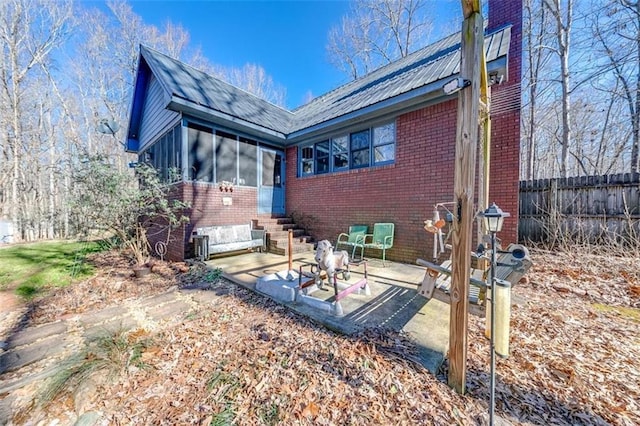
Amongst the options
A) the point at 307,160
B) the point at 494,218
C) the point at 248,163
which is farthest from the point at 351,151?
the point at 494,218

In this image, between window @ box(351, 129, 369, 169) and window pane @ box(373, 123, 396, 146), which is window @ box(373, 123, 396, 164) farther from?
window @ box(351, 129, 369, 169)

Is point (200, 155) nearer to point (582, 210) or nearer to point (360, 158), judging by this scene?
point (360, 158)

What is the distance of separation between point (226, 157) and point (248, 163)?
76 centimetres

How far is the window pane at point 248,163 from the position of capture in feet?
25.2

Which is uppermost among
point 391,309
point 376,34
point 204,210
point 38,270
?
point 376,34

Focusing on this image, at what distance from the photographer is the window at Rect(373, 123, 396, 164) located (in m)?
6.36

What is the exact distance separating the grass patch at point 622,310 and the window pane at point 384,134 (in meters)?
4.82

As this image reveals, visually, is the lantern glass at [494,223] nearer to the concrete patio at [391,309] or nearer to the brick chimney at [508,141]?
the concrete patio at [391,309]

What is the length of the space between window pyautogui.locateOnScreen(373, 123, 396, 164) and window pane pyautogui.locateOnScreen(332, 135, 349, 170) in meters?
0.95

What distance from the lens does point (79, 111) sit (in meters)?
15.9

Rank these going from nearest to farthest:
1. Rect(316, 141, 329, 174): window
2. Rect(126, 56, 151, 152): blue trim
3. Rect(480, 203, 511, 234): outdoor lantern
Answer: Rect(480, 203, 511, 234): outdoor lantern, Rect(316, 141, 329, 174): window, Rect(126, 56, 151, 152): blue trim

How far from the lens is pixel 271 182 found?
337 inches

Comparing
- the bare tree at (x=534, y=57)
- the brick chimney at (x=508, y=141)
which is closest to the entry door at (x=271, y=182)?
the brick chimney at (x=508, y=141)

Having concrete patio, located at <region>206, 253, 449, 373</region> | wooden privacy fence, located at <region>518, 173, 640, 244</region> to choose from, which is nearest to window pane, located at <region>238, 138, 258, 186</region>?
concrete patio, located at <region>206, 253, 449, 373</region>
